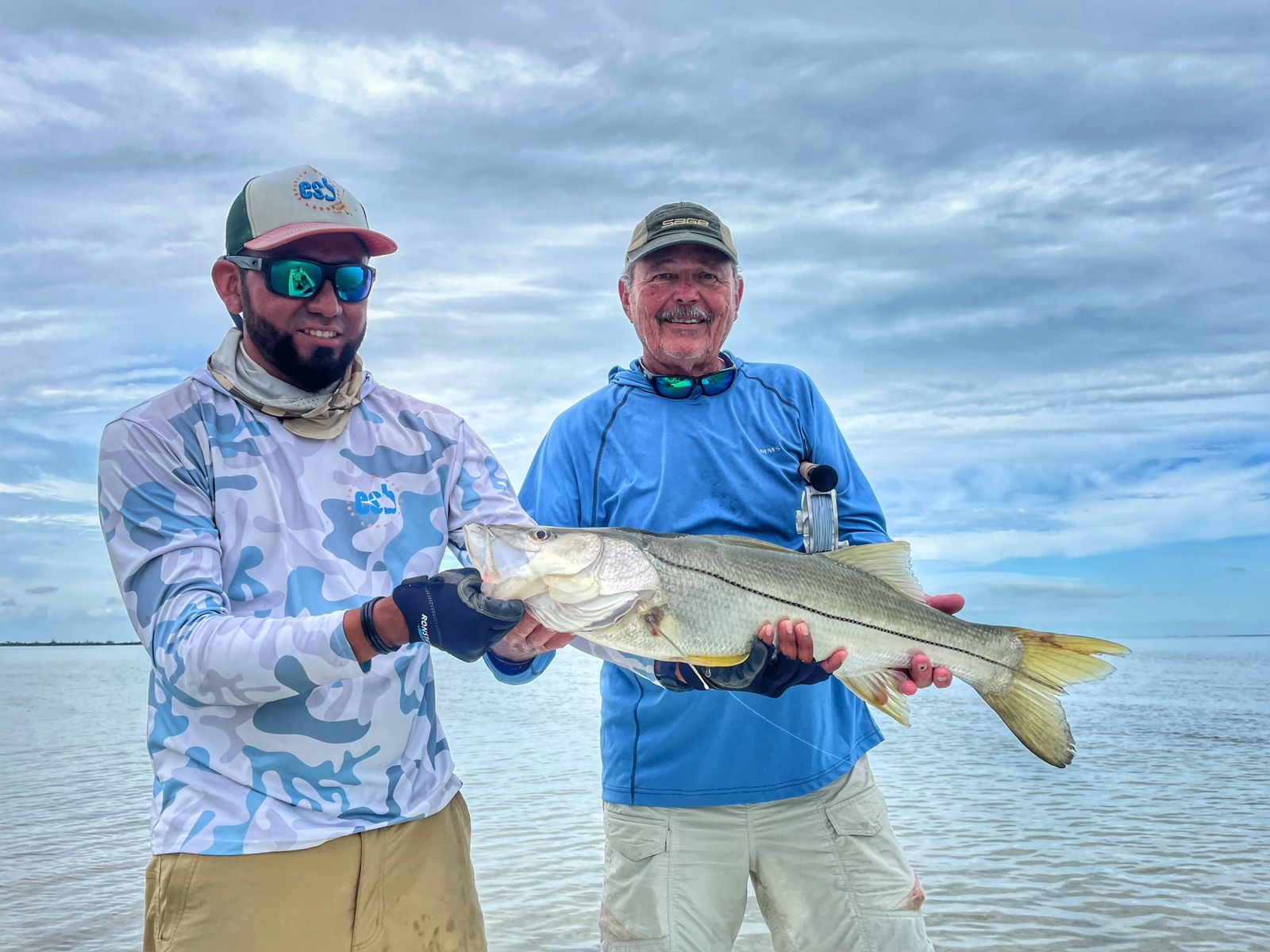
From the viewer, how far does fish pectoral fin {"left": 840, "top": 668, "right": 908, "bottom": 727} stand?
10.8ft

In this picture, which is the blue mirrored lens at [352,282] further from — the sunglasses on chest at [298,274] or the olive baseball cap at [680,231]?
the olive baseball cap at [680,231]

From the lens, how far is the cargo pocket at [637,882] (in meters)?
3.44

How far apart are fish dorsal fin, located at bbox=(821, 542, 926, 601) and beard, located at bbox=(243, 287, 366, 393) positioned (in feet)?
5.90

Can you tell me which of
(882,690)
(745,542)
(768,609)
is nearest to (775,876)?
(882,690)

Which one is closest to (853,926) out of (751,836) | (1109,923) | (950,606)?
(751,836)

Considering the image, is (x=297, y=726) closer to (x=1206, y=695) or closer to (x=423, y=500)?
(x=423, y=500)

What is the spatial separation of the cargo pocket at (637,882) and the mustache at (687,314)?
1.98m

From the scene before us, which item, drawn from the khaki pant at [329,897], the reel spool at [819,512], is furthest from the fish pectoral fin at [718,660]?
the khaki pant at [329,897]

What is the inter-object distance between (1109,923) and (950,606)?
3823mm

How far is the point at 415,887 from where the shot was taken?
2557mm

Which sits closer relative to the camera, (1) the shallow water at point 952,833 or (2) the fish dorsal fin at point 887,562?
(2) the fish dorsal fin at point 887,562

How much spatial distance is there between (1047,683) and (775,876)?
122 centimetres

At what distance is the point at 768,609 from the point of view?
3061mm

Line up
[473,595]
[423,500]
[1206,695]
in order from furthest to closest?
[1206,695] → [423,500] → [473,595]
